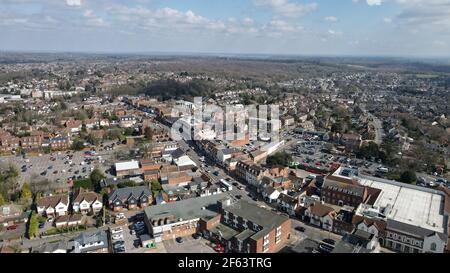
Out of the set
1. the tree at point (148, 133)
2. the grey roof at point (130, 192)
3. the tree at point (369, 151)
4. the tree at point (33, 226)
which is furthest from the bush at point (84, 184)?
the tree at point (369, 151)

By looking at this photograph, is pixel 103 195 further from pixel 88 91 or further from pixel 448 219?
pixel 88 91

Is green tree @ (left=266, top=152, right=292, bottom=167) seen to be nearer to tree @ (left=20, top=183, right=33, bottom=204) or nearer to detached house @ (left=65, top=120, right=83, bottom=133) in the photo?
tree @ (left=20, top=183, right=33, bottom=204)

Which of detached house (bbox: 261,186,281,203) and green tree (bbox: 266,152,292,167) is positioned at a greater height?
green tree (bbox: 266,152,292,167)

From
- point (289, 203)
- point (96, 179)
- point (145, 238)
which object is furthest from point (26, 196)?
point (289, 203)

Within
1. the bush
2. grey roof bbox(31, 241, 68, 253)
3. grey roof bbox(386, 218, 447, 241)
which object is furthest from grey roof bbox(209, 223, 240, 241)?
the bush

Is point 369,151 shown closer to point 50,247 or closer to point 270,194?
point 270,194

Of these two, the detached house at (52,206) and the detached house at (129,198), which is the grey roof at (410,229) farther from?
the detached house at (52,206)
